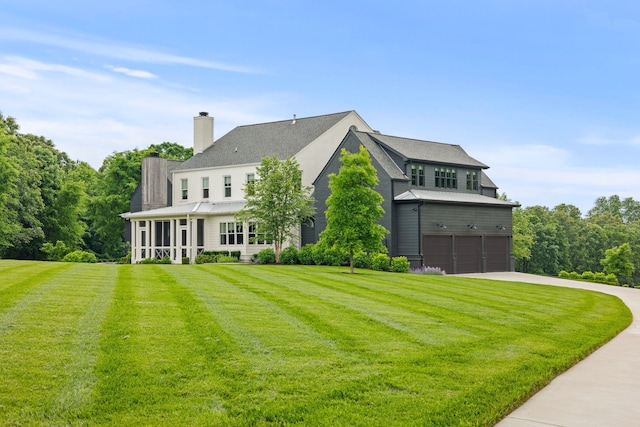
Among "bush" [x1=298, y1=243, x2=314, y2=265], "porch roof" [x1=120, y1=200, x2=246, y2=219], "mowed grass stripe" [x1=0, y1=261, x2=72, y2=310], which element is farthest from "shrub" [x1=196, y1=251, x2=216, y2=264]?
"mowed grass stripe" [x1=0, y1=261, x2=72, y2=310]

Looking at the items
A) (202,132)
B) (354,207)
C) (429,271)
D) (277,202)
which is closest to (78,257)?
(202,132)

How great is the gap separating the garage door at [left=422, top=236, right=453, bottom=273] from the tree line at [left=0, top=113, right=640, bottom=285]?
2225 cm

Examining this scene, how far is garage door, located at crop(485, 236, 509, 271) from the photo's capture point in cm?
4050

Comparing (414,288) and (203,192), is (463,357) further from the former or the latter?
(203,192)

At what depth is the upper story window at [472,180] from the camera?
43.0 m

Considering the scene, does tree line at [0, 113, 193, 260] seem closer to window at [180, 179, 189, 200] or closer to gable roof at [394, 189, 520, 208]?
window at [180, 179, 189, 200]

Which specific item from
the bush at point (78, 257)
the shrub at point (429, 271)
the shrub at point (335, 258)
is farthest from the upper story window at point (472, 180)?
the bush at point (78, 257)

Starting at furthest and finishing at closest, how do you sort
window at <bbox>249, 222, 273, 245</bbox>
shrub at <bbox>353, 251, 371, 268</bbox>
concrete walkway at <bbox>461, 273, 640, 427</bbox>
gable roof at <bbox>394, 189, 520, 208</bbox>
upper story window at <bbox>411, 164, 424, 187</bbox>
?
window at <bbox>249, 222, 273, 245</bbox>, upper story window at <bbox>411, 164, 424, 187</bbox>, gable roof at <bbox>394, 189, 520, 208</bbox>, shrub at <bbox>353, 251, 371, 268</bbox>, concrete walkway at <bbox>461, 273, 640, 427</bbox>

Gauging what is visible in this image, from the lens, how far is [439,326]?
491 inches

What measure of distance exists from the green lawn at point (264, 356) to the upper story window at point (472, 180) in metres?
27.2

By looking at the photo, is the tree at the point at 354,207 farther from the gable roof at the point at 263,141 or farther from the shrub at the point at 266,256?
the gable roof at the point at 263,141

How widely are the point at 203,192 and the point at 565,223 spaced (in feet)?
197

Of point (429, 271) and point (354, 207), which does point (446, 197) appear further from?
point (354, 207)

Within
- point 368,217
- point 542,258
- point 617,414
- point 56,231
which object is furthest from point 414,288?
point 542,258
